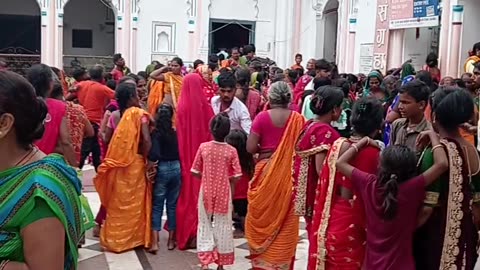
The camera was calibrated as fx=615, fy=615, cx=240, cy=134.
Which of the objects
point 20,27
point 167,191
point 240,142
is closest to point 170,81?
point 240,142

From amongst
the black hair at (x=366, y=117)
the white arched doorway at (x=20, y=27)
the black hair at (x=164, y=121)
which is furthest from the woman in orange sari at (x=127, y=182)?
the white arched doorway at (x=20, y=27)

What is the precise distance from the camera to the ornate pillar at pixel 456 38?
32.8 feet

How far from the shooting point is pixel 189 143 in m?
4.90

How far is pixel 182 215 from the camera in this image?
489cm

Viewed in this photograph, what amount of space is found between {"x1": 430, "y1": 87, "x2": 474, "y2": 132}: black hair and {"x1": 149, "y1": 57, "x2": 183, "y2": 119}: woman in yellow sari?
142 inches

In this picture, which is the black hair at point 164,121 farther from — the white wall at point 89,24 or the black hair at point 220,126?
the white wall at point 89,24

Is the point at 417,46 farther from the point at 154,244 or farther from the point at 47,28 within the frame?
the point at 47,28

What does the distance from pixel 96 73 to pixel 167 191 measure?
2282 mm

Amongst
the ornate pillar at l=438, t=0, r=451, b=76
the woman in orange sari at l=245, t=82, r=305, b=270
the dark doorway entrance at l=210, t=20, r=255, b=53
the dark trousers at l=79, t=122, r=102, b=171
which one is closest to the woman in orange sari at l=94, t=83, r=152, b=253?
the woman in orange sari at l=245, t=82, r=305, b=270

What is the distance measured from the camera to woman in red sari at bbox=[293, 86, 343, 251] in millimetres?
3262

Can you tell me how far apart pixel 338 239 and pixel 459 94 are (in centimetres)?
85

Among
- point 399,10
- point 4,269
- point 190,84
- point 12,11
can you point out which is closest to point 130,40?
point 12,11

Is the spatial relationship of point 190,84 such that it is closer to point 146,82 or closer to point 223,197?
point 223,197

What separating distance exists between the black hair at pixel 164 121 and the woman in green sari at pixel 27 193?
3118 millimetres
